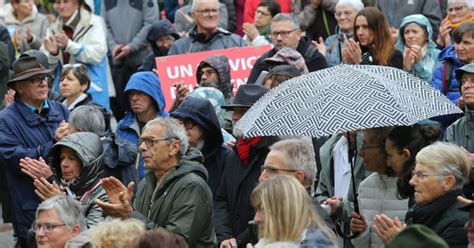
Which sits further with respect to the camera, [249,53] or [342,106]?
[249,53]

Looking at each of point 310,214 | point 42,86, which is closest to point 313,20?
point 42,86

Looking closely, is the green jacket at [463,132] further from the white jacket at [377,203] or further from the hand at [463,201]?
the hand at [463,201]

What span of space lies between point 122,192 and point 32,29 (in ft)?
28.7

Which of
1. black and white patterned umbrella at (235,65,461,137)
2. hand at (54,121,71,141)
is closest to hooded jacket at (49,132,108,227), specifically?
hand at (54,121,71,141)

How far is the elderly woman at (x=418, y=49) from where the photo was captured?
12.3m

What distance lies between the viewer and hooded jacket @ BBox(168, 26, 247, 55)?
14.3 meters

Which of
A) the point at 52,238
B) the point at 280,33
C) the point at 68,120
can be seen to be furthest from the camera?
the point at 280,33

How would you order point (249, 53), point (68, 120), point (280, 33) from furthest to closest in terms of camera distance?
point (249, 53) < point (280, 33) < point (68, 120)

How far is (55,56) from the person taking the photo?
51.4 feet

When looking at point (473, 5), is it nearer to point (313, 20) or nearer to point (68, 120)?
point (313, 20)

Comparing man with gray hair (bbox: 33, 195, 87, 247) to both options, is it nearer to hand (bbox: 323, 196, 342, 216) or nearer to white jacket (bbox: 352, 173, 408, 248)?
hand (bbox: 323, 196, 342, 216)

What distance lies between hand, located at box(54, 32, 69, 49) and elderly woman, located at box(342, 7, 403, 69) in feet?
14.6

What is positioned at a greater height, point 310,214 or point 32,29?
point 310,214

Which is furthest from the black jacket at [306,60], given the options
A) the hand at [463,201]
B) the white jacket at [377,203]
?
the hand at [463,201]
